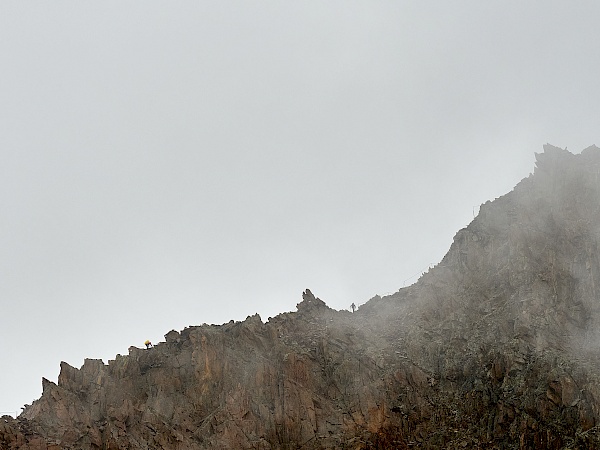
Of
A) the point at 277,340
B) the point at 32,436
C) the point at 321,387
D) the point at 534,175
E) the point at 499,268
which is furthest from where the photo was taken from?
the point at 534,175

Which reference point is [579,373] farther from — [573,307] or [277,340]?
[277,340]

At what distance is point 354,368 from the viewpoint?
86.5 metres

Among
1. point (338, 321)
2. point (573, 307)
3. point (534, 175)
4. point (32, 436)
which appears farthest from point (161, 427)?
point (534, 175)

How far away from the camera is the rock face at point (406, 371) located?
7731 cm

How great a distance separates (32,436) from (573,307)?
67.5 metres

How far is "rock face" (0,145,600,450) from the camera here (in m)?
77.3

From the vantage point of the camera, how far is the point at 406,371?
3371 inches

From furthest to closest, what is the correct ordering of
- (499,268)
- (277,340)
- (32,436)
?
(499,268) < (277,340) < (32,436)

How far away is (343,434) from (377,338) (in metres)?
18.4

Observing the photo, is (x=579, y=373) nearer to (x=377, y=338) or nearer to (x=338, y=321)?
(x=377, y=338)

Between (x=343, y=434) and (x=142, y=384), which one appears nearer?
(x=343, y=434)

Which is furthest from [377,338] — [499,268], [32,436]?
[32,436]

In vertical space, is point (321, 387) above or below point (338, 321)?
below

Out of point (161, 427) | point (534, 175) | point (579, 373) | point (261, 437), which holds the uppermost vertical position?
point (534, 175)
